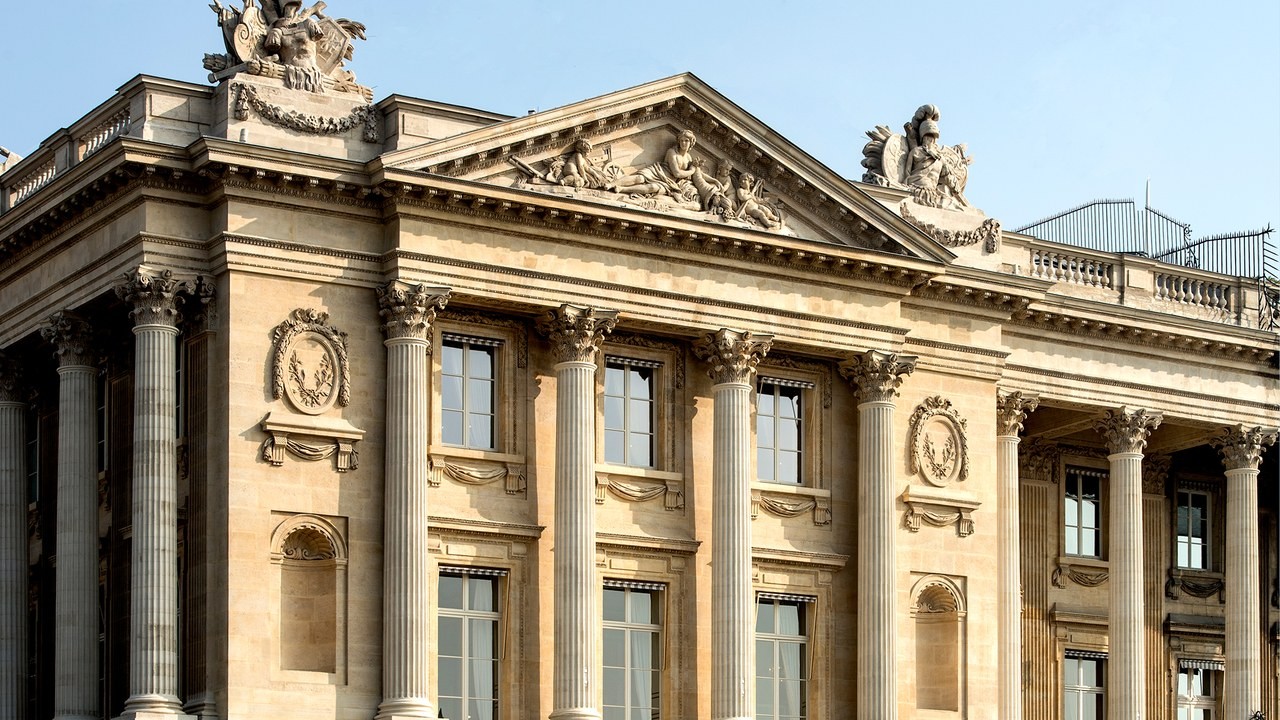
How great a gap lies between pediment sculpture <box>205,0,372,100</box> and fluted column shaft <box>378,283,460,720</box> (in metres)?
3.49

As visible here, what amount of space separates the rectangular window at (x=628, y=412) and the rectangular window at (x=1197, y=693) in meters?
14.3

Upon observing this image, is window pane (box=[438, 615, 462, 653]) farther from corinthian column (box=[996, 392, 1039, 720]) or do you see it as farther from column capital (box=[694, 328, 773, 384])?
corinthian column (box=[996, 392, 1039, 720])

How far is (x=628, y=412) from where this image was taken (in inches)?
1764

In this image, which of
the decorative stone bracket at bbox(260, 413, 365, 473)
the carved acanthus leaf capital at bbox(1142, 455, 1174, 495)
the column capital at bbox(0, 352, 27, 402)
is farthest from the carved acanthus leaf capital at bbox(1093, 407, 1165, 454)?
the column capital at bbox(0, 352, 27, 402)

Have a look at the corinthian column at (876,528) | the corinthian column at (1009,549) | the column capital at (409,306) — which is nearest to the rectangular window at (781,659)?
the corinthian column at (876,528)

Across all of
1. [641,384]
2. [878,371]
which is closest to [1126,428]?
[878,371]

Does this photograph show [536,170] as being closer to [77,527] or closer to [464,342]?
[464,342]

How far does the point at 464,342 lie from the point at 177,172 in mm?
5349

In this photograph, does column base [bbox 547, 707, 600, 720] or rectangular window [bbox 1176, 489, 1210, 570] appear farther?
rectangular window [bbox 1176, 489, 1210, 570]

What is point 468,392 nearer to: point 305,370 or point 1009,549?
point 305,370

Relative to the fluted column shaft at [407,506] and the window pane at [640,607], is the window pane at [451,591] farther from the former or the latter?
the window pane at [640,607]

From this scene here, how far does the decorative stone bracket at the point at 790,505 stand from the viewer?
45.4 m

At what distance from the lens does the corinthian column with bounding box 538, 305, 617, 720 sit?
42312mm

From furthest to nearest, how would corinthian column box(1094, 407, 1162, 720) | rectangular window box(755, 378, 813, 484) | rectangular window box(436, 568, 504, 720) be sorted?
1. corinthian column box(1094, 407, 1162, 720)
2. rectangular window box(755, 378, 813, 484)
3. rectangular window box(436, 568, 504, 720)
